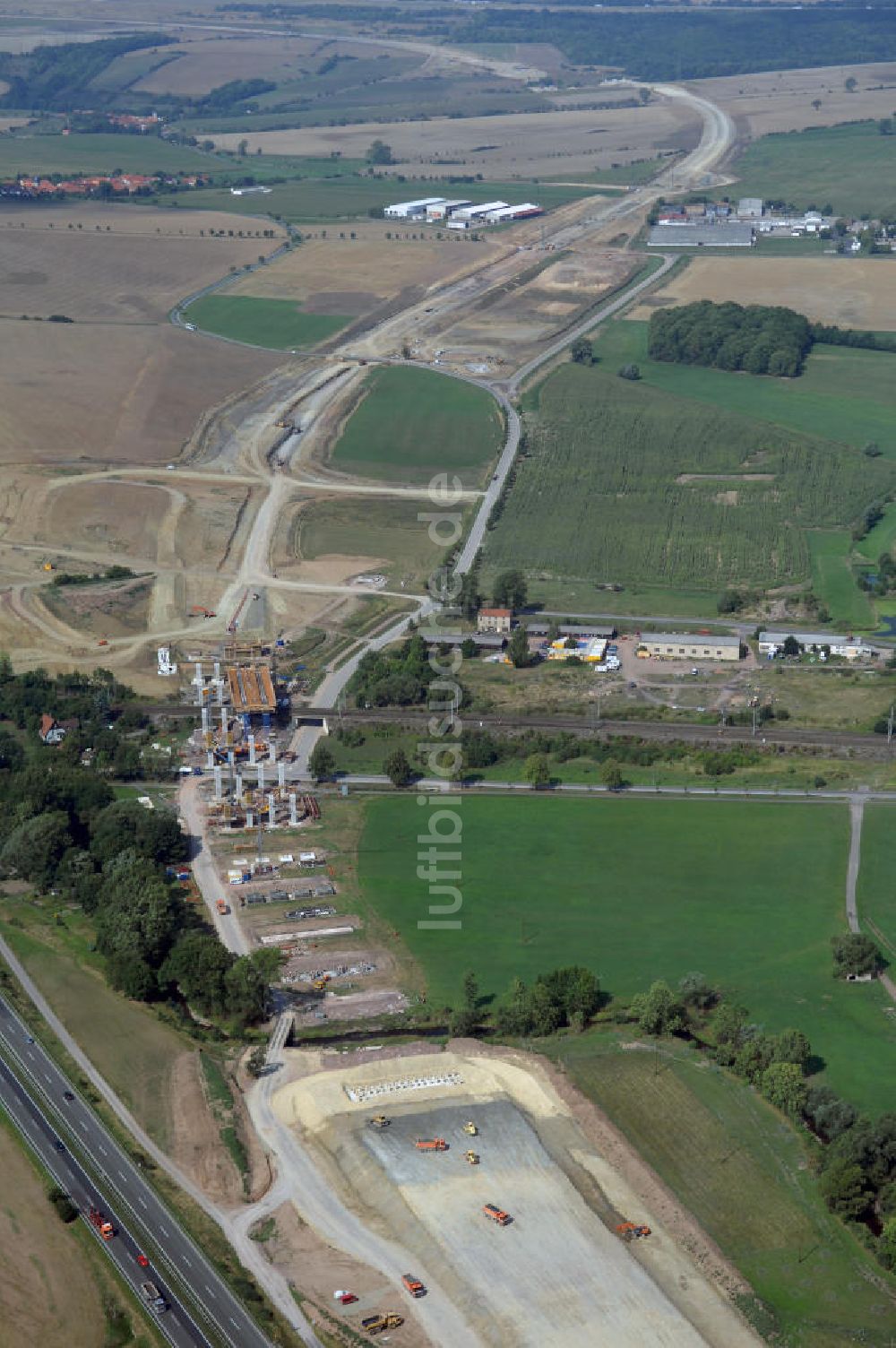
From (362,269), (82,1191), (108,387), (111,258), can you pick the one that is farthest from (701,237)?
(82,1191)

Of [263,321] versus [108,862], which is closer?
[108,862]

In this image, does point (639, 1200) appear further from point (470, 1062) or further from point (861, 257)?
point (861, 257)

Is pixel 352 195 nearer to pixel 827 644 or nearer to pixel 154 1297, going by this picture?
pixel 827 644

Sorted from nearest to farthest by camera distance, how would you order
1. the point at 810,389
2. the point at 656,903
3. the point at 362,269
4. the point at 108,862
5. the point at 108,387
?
Result: the point at 656,903, the point at 108,862, the point at 108,387, the point at 810,389, the point at 362,269

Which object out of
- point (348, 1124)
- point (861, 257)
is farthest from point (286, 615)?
point (861, 257)

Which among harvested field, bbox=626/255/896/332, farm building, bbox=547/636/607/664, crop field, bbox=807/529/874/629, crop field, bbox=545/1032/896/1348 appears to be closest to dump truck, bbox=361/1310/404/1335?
crop field, bbox=545/1032/896/1348

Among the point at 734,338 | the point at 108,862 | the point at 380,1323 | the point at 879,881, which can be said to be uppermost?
the point at 380,1323

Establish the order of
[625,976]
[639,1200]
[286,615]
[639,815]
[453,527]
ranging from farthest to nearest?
[453,527] → [286,615] → [639,815] → [625,976] → [639,1200]
